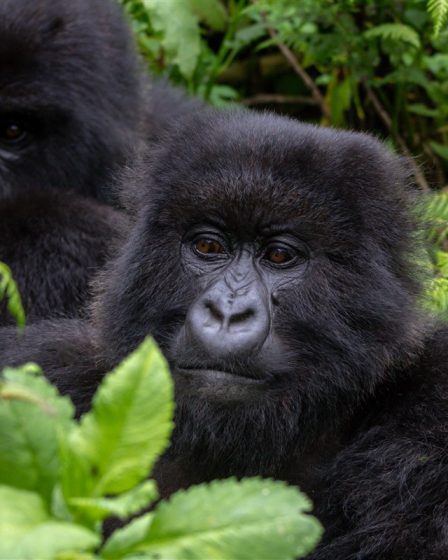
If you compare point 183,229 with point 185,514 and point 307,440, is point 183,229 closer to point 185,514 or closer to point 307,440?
point 307,440

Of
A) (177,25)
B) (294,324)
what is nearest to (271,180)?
(294,324)

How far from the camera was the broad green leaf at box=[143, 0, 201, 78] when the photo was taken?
5418 mm

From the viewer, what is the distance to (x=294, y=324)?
306 cm

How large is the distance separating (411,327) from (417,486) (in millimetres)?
525

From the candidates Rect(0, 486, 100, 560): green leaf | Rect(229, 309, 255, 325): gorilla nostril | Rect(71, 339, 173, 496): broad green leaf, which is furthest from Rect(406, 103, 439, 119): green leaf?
Rect(0, 486, 100, 560): green leaf

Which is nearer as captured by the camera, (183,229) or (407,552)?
(407,552)

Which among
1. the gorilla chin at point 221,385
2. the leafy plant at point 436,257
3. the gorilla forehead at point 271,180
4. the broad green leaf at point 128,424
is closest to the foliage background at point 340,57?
the leafy plant at point 436,257

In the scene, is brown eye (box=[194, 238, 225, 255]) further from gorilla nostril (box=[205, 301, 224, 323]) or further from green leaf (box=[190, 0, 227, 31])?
green leaf (box=[190, 0, 227, 31])

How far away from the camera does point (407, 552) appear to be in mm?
2750

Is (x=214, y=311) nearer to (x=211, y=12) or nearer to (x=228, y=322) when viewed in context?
(x=228, y=322)

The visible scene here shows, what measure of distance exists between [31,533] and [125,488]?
207 mm

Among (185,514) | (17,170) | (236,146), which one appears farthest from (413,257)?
(17,170)

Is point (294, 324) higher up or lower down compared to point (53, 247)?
higher up

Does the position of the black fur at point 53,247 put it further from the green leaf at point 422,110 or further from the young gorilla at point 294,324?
the green leaf at point 422,110
